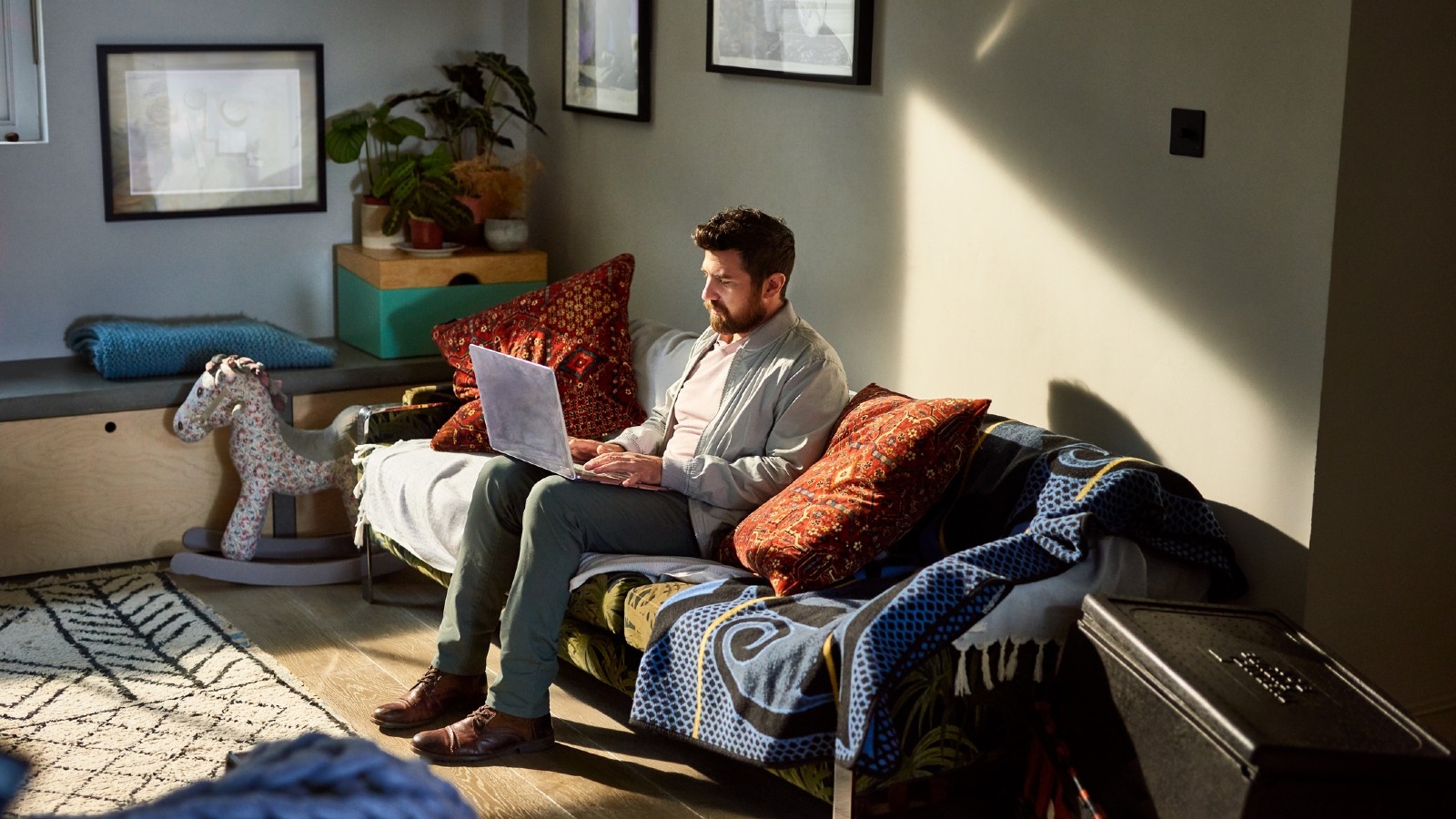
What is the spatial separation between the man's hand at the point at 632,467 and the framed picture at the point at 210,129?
1.98 meters

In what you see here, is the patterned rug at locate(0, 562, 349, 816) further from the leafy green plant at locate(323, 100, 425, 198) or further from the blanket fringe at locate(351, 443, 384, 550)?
the leafy green plant at locate(323, 100, 425, 198)

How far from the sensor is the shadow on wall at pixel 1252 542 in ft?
8.37

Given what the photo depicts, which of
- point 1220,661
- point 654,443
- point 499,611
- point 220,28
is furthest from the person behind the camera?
point 220,28

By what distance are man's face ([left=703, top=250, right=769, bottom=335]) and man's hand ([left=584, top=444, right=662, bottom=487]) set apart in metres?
0.33

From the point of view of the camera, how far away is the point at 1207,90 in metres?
2.58

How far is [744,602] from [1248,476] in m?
0.91

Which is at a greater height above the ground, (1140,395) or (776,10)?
(776,10)

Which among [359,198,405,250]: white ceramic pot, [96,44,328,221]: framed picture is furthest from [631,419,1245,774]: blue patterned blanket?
[96,44,328,221]: framed picture

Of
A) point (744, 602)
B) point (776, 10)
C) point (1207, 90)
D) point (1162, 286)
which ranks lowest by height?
point (744, 602)

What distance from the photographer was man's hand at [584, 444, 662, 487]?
2947 millimetres

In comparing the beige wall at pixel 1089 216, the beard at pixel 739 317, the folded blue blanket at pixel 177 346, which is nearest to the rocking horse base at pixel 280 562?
the folded blue blanket at pixel 177 346

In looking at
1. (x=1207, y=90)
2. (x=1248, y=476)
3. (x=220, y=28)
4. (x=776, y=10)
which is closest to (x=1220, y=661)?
(x=1248, y=476)

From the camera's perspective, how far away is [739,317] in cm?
304

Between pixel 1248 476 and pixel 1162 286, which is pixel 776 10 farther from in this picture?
pixel 1248 476
